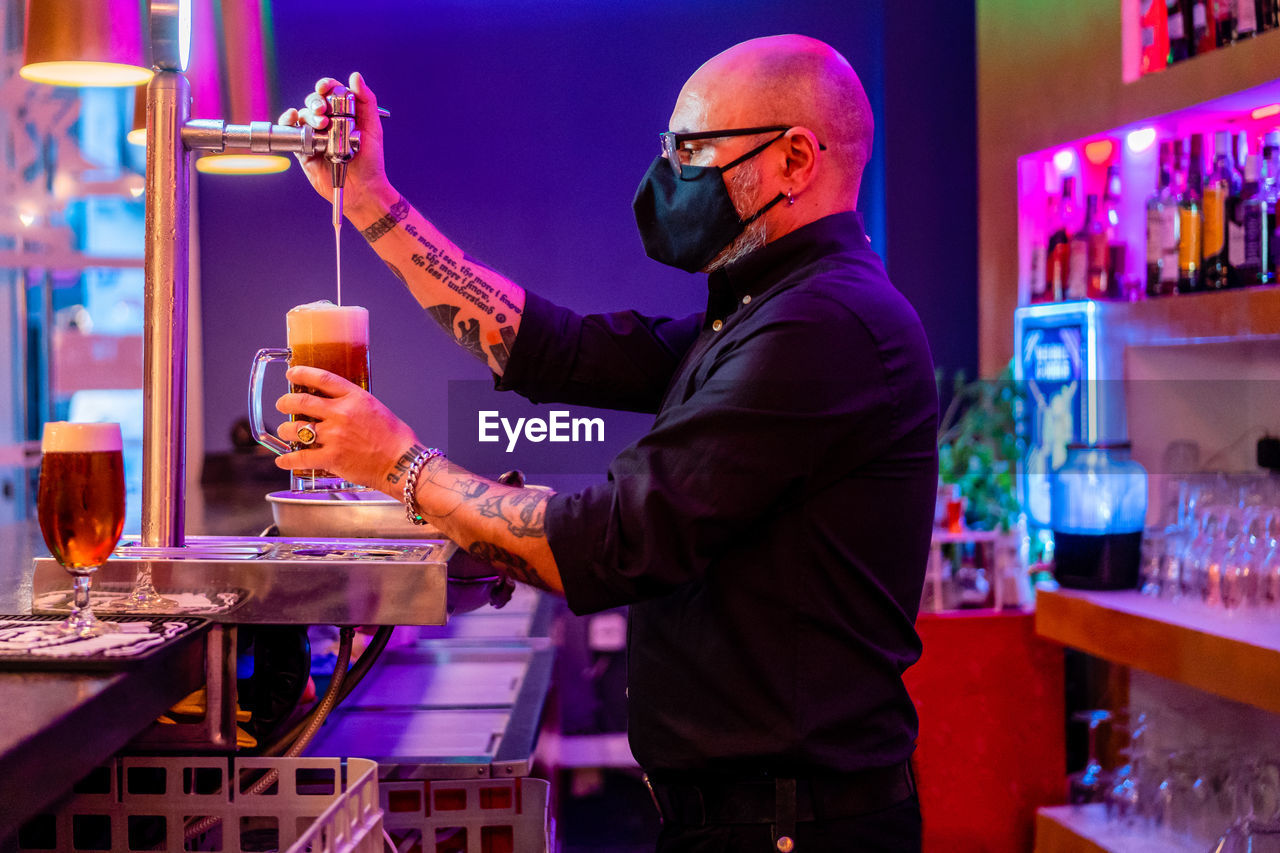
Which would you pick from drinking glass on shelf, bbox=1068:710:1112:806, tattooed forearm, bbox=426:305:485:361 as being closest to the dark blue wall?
drinking glass on shelf, bbox=1068:710:1112:806

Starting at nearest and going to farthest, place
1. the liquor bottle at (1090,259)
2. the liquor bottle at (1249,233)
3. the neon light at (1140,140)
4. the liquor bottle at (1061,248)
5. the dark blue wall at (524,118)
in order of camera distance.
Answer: the liquor bottle at (1249,233) < the neon light at (1140,140) < the liquor bottle at (1090,259) < the liquor bottle at (1061,248) < the dark blue wall at (524,118)

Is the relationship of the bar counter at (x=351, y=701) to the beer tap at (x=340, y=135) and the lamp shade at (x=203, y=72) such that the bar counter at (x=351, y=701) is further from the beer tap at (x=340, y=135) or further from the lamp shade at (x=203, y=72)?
the lamp shade at (x=203, y=72)

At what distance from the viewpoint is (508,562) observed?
113 cm

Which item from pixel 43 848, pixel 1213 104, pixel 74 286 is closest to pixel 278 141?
pixel 43 848

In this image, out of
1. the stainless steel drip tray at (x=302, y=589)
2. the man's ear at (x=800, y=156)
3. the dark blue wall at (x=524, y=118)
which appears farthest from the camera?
the dark blue wall at (x=524, y=118)

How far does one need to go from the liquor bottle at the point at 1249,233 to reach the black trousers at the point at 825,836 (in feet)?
5.73

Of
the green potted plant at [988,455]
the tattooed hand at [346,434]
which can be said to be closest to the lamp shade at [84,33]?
the tattooed hand at [346,434]

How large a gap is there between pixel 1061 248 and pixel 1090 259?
0.48ft

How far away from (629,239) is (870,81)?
1.03m

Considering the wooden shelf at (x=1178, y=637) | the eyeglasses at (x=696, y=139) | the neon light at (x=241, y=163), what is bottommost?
the wooden shelf at (x=1178, y=637)

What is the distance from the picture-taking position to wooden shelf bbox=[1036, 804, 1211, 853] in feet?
8.02

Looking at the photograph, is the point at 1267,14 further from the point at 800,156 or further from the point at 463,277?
the point at 463,277

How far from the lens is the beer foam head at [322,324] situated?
115 cm

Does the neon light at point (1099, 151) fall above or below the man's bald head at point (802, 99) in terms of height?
above
